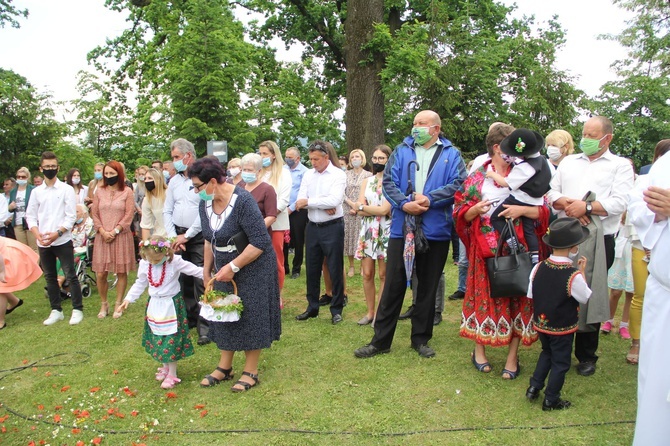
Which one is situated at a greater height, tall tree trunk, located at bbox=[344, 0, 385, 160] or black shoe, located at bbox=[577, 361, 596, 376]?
tall tree trunk, located at bbox=[344, 0, 385, 160]

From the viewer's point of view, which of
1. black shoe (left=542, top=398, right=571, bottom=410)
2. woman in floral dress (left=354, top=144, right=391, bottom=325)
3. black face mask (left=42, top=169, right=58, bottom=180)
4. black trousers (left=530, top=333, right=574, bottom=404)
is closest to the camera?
black trousers (left=530, top=333, right=574, bottom=404)

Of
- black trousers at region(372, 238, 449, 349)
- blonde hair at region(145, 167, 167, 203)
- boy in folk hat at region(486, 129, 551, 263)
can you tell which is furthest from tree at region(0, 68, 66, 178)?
boy in folk hat at region(486, 129, 551, 263)

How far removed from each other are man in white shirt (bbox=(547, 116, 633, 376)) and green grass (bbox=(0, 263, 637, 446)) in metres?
0.39

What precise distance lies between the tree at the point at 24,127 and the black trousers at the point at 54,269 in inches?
412

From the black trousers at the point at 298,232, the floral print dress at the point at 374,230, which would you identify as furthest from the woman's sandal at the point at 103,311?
the floral print dress at the point at 374,230

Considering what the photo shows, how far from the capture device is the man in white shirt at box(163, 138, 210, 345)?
20.2ft

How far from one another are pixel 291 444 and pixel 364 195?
3.43 meters

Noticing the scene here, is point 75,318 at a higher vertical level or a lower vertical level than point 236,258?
lower

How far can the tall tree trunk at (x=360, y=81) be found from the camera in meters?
13.1

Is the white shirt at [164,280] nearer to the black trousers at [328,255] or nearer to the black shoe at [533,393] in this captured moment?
the black trousers at [328,255]

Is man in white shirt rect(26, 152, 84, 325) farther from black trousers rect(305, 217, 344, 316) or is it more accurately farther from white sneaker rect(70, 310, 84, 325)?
black trousers rect(305, 217, 344, 316)

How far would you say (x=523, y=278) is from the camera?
4297mm

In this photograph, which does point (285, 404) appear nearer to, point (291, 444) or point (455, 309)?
point (291, 444)

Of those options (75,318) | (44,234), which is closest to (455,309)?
(75,318)
